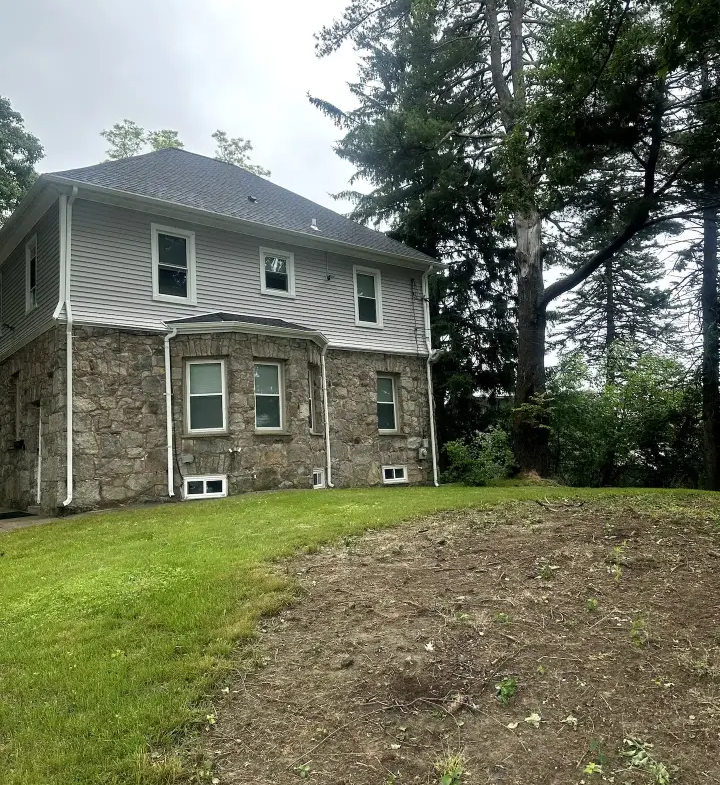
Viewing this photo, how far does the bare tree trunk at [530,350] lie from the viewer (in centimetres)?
1423

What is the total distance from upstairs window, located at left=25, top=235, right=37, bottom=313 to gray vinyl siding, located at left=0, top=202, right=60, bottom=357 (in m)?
0.17

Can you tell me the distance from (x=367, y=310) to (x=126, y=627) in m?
11.7

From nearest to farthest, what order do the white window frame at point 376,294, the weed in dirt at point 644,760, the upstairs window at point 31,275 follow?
1. the weed in dirt at point 644,760
2. the upstairs window at point 31,275
3. the white window frame at point 376,294

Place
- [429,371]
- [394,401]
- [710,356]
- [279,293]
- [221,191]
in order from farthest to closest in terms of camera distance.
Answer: [429,371] < [394,401] < [221,191] < [279,293] < [710,356]

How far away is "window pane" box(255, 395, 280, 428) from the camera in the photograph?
11.7 meters

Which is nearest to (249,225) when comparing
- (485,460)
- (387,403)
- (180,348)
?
(180,348)

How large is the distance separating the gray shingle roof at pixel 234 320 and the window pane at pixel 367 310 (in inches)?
90.0

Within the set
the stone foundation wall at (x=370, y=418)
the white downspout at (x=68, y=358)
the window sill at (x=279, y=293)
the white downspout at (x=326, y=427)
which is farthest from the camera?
the stone foundation wall at (x=370, y=418)

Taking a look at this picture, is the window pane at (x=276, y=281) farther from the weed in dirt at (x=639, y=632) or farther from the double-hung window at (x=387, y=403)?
the weed in dirt at (x=639, y=632)

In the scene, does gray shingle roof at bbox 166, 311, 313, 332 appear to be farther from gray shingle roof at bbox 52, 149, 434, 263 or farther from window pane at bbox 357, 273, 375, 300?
window pane at bbox 357, 273, 375, 300

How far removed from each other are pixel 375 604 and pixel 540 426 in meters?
10.6

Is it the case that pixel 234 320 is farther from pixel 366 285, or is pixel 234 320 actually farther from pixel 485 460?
pixel 485 460

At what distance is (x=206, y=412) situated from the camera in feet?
36.8

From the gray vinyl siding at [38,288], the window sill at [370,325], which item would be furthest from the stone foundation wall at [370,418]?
the gray vinyl siding at [38,288]
